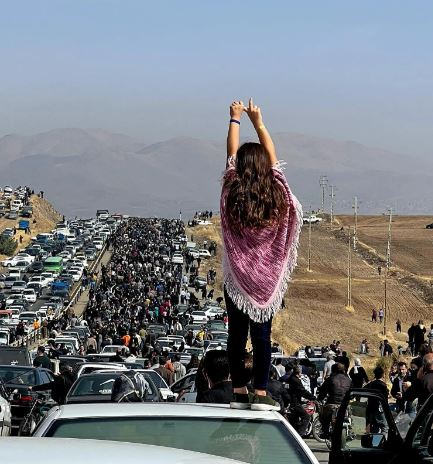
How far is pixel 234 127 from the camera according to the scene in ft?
23.8

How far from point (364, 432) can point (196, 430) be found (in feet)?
11.3

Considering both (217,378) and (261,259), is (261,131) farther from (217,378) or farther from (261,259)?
(217,378)

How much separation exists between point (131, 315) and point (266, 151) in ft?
234

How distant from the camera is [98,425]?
5.99 meters

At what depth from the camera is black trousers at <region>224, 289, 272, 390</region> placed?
23.0 ft

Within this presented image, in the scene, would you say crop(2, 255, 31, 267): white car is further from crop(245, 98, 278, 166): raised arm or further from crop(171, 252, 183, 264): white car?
crop(245, 98, 278, 166): raised arm

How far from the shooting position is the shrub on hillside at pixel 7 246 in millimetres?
150750

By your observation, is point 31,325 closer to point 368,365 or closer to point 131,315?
point 131,315

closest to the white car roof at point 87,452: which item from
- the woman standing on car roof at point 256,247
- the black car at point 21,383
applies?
the woman standing on car roof at point 256,247

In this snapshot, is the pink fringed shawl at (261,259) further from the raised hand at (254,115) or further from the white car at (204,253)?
the white car at (204,253)

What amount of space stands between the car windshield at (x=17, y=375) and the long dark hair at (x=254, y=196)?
766 inches

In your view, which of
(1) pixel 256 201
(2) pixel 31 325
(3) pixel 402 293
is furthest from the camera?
(3) pixel 402 293

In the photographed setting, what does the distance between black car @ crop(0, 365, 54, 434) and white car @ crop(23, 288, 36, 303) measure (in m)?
68.8

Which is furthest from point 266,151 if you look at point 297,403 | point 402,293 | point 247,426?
point 402,293
